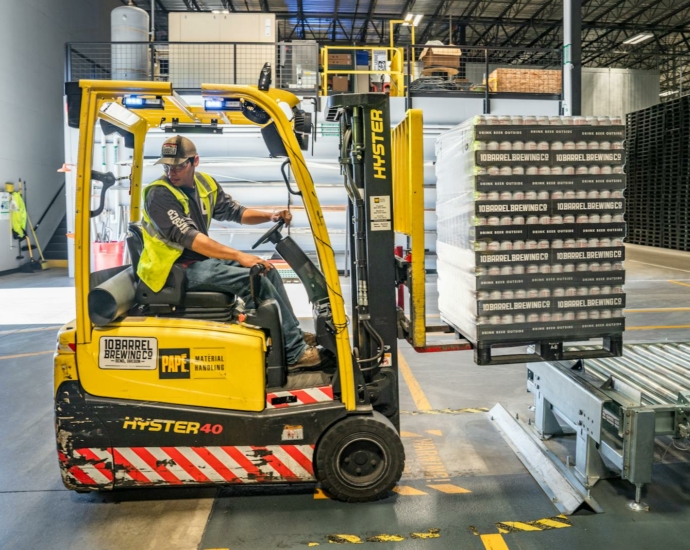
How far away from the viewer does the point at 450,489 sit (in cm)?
379

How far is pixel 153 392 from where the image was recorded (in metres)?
3.38

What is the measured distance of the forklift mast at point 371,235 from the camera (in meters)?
3.58

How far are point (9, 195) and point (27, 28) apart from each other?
4.73m

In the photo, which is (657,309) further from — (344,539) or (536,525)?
(344,539)

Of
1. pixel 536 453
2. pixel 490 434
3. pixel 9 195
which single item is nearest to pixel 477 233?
pixel 536 453

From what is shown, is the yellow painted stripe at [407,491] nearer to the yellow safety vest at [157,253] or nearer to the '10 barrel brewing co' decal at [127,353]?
the '10 barrel brewing co' decal at [127,353]

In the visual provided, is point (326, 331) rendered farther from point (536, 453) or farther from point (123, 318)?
point (536, 453)

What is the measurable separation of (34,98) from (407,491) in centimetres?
1727

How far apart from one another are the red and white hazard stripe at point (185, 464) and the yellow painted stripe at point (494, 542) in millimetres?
1038

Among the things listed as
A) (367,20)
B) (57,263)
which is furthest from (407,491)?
(367,20)

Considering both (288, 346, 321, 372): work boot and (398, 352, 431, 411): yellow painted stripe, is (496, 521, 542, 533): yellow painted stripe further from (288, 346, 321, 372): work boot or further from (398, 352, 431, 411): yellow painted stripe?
(398, 352, 431, 411): yellow painted stripe

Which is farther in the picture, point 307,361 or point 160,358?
point 307,361

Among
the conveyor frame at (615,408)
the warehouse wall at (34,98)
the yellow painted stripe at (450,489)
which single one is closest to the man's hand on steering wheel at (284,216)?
the yellow painted stripe at (450,489)

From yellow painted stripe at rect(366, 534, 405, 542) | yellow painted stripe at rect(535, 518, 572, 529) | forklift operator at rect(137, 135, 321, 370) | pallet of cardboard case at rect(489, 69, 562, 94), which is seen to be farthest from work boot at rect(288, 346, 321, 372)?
pallet of cardboard case at rect(489, 69, 562, 94)
